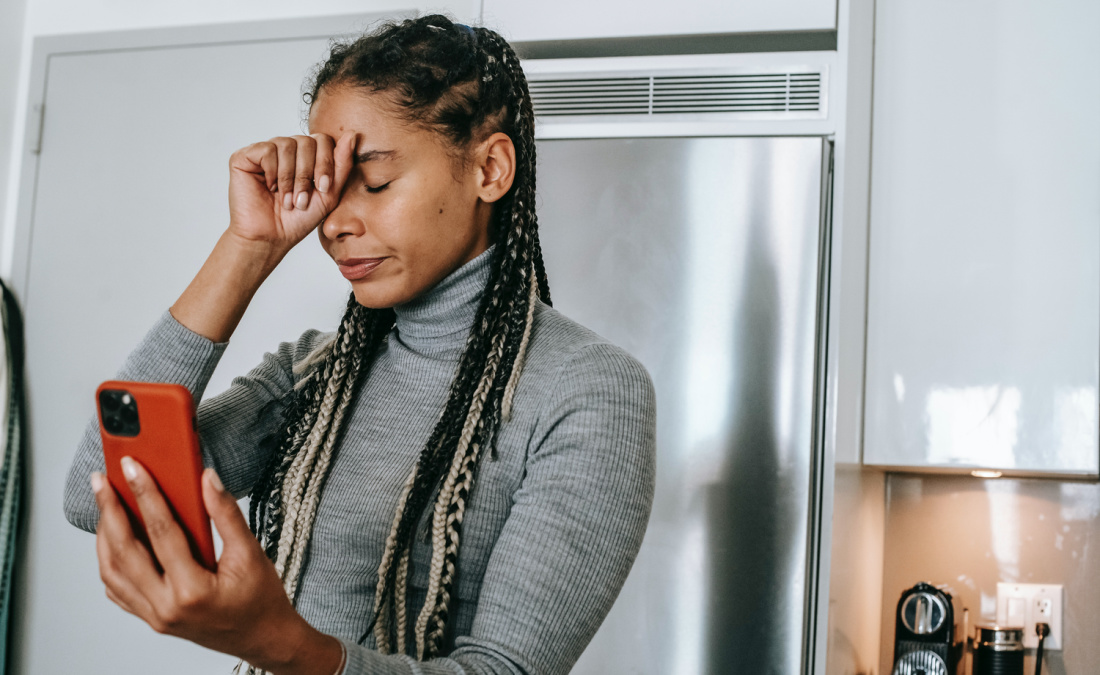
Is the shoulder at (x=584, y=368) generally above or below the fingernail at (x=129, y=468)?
above

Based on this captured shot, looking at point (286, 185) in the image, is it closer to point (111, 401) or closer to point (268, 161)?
point (268, 161)

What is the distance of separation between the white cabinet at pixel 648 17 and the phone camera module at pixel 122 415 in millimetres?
1186

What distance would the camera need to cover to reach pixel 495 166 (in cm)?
92

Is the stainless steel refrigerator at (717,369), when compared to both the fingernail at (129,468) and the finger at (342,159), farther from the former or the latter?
the fingernail at (129,468)

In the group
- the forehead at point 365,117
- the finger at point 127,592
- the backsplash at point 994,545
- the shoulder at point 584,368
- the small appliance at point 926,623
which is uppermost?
the forehead at point 365,117

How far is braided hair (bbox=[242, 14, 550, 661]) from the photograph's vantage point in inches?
31.9

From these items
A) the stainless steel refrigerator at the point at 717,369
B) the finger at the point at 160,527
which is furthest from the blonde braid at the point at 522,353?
the stainless steel refrigerator at the point at 717,369

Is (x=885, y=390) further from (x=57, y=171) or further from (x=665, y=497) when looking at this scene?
(x=57, y=171)

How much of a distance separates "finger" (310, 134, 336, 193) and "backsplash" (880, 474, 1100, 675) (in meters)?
1.55

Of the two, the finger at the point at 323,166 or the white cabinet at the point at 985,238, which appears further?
the white cabinet at the point at 985,238

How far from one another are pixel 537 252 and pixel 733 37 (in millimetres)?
760

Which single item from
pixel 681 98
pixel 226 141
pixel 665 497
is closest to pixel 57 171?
pixel 226 141

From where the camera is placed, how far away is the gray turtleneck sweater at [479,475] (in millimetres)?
701

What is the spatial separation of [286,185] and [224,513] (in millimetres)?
399
